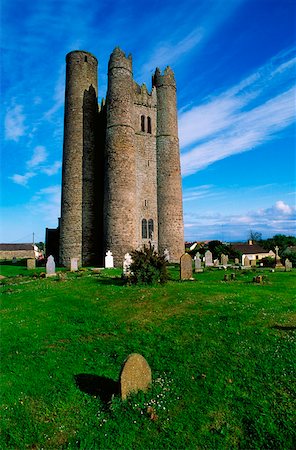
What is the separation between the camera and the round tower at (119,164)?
30.2 meters

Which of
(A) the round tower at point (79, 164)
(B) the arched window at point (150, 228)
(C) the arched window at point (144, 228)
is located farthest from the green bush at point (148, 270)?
(B) the arched window at point (150, 228)

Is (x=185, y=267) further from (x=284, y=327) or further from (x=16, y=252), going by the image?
(x=16, y=252)

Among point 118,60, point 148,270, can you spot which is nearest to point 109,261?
point 148,270

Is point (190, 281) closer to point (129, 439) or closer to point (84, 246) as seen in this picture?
point (129, 439)

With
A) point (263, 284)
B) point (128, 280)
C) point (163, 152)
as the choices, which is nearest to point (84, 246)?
point (163, 152)

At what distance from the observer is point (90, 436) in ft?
19.2

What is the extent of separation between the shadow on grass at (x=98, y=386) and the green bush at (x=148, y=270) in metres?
8.76

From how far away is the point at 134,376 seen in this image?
6.91 metres

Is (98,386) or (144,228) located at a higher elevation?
(144,228)

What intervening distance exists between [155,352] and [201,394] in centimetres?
196

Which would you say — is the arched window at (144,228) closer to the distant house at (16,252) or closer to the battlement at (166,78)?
the battlement at (166,78)

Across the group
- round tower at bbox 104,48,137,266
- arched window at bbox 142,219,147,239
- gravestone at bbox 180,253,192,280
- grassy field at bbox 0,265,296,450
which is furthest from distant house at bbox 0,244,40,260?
grassy field at bbox 0,265,296,450

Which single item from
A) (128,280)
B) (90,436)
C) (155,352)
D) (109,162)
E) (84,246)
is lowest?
(90,436)

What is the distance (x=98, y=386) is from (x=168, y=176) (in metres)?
28.4
